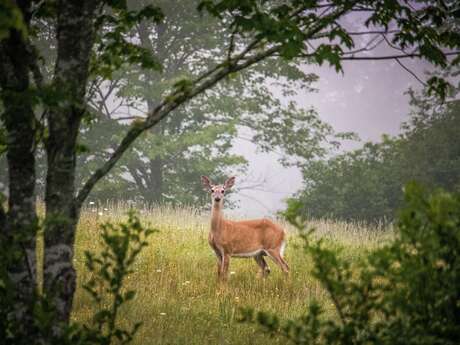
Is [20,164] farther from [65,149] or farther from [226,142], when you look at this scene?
[226,142]

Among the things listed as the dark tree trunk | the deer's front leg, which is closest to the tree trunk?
the dark tree trunk

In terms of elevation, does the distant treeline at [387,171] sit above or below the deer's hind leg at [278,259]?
above

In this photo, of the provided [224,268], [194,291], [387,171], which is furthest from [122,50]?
[387,171]

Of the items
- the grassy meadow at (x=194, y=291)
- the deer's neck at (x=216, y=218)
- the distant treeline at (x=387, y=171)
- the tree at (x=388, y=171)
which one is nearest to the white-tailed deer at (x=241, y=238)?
the deer's neck at (x=216, y=218)

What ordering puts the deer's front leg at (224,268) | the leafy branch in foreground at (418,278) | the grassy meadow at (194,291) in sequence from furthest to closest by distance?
the deer's front leg at (224,268), the grassy meadow at (194,291), the leafy branch in foreground at (418,278)

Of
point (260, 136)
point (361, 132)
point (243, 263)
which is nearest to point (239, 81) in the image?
point (260, 136)

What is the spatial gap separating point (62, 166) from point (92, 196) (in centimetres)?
1965

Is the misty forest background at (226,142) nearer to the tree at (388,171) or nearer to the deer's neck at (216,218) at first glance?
the tree at (388,171)

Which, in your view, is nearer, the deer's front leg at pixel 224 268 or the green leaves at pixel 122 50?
the green leaves at pixel 122 50

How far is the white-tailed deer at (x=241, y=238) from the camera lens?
28.1ft

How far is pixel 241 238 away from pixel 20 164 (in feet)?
18.3

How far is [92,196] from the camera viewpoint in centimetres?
2262

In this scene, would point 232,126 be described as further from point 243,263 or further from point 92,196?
point 243,263

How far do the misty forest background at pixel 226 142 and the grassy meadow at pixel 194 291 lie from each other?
406 inches
